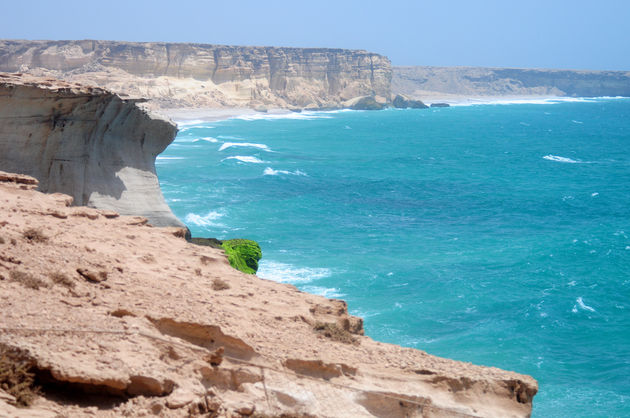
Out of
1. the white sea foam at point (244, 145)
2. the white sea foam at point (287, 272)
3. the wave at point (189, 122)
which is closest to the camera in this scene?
the white sea foam at point (287, 272)

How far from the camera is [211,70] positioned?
11750 cm

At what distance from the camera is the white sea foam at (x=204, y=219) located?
3441 centimetres

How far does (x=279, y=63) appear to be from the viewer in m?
129

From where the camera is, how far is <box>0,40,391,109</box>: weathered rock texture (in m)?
103

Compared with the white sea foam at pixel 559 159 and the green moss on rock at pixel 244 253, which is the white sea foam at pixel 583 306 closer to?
the green moss on rock at pixel 244 253

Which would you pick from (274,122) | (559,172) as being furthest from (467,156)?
(274,122)

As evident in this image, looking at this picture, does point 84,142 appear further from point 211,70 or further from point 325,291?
point 211,70

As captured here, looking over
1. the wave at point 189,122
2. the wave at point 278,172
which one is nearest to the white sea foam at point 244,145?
the wave at point 278,172

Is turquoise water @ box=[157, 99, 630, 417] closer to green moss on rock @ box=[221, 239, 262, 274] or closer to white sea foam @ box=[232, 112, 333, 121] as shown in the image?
green moss on rock @ box=[221, 239, 262, 274]

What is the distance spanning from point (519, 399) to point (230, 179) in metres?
42.0

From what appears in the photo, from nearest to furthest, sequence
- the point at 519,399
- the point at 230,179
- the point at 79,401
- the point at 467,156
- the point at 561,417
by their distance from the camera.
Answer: the point at 79,401 → the point at 519,399 → the point at 561,417 → the point at 230,179 → the point at 467,156

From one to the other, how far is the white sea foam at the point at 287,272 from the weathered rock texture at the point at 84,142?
7.13 meters

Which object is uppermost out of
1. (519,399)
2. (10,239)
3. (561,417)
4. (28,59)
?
(28,59)

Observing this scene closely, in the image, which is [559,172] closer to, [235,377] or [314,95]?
[235,377]
